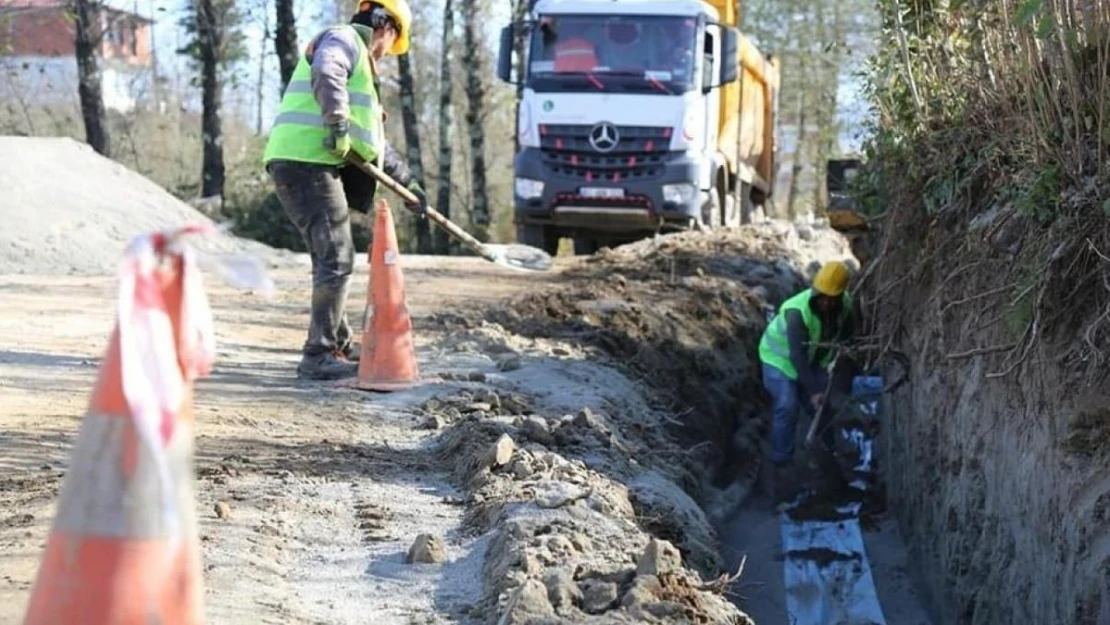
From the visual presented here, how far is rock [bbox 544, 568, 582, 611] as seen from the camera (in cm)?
485

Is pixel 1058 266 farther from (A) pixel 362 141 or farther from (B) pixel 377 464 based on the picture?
(A) pixel 362 141

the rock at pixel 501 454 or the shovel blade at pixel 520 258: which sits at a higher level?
the shovel blade at pixel 520 258

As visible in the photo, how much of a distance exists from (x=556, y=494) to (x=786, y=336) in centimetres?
547

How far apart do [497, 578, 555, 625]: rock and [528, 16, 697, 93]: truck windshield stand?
1371 centimetres

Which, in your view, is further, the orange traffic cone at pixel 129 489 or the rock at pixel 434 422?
the rock at pixel 434 422

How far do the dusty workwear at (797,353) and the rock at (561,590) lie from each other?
6.45 m

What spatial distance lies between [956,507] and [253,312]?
18.4ft

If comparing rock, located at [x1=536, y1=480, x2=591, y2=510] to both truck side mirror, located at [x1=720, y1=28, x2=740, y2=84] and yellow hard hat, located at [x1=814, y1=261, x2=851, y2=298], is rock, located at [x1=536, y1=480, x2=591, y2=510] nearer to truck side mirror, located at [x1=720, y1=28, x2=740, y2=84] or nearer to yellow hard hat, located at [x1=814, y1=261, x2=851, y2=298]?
yellow hard hat, located at [x1=814, y1=261, x2=851, y2=298]

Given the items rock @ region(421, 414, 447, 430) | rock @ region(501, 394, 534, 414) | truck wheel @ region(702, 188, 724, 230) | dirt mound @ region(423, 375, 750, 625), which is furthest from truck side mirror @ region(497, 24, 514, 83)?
rock @ region(421, 414, 447, 430)

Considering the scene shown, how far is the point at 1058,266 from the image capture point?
6953 millimetres

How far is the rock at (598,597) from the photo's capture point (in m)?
4.86

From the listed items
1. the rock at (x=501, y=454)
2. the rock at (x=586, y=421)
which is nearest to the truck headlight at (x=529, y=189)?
the rock at (x=586, y=421)

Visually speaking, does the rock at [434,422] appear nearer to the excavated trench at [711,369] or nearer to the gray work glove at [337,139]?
the excavated trench at [711,369]

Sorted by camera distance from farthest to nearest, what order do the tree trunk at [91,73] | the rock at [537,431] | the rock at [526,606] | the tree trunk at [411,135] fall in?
1. the tree trunk at [411,135]
2. the tree trunk at [91,73]
3. the rock at [537,431]
4. the rock at [526,606]
